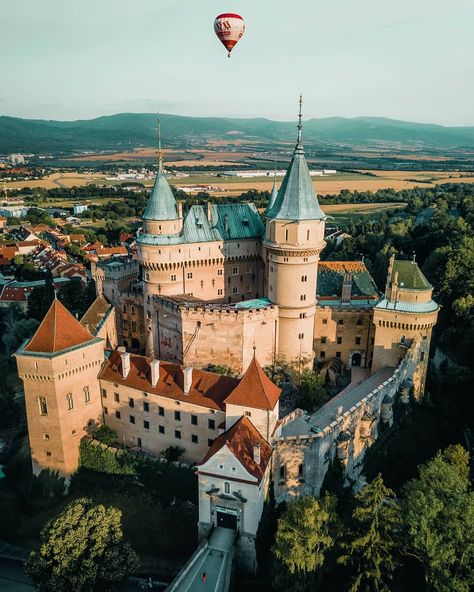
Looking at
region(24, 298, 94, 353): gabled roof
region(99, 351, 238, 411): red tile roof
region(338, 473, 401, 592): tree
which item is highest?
region(24, 298, 94, 353): gabled roof

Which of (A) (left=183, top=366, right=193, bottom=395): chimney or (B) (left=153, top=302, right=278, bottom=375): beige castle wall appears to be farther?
(B) (left=153, top=302, right=278, bottom=375): beige castle wall

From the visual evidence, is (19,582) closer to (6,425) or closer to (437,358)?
(6,425)

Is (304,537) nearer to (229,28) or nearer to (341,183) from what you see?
(229,28)

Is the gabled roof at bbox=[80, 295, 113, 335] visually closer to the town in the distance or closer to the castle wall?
the town in the distance

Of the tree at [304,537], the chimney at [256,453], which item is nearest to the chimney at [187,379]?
the chimney at [256,453]

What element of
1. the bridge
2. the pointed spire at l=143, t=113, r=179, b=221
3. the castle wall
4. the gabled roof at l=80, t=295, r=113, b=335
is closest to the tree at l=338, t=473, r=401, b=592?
the castle wall
